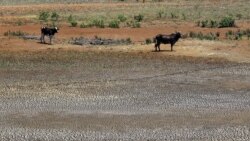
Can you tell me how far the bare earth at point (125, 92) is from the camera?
1412 centimetres

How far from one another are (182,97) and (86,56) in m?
8.60

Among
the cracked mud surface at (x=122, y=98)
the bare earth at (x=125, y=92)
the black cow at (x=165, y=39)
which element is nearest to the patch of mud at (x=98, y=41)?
the bare earth at (x=125, y=92)

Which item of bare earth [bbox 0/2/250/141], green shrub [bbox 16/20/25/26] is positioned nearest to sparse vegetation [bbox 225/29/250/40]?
bare earth [bbox 0/2/250/141]

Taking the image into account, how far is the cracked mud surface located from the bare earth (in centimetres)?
2

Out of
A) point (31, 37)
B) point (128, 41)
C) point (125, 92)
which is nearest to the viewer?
point (125, 92)

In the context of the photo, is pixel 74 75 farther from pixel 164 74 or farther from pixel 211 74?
pixel 211 74

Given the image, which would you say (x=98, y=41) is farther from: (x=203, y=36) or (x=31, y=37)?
(x=203, y=36)

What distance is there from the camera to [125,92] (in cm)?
1839

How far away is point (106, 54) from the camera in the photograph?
85.9 feet

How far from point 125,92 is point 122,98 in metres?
0.87

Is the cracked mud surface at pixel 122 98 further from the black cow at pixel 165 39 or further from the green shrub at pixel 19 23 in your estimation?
the green shrub at pixel 19 23

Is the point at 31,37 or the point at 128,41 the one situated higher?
the point at 31,37

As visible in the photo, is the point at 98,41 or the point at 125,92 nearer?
the point at 125,92

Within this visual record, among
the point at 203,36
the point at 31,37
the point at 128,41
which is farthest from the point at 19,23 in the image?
the point at 203,36
